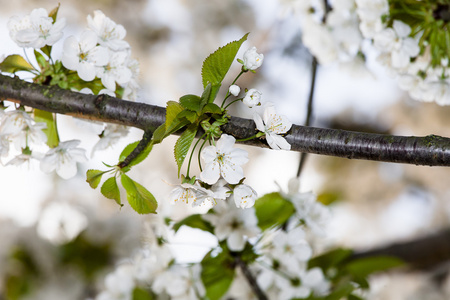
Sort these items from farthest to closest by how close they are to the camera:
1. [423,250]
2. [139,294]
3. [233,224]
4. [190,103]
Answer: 1. [423,250]
2. [139,294]
3. [233,224]
4. [190,103]

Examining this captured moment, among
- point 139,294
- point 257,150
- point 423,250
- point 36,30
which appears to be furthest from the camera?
point 257,150

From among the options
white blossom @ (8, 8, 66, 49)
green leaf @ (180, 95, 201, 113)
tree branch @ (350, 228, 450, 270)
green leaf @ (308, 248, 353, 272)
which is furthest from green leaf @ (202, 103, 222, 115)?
tree branch @ (350, 228, 450, 270)

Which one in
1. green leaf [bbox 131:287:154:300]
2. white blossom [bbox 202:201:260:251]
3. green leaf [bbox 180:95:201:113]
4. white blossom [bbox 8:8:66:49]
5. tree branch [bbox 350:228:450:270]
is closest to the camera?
green leaf [bbox 180:95:201:113]

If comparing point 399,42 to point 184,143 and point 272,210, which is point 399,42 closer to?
point 272,210

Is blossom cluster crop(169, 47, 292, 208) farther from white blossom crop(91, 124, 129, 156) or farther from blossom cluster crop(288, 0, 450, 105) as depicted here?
blossom cluster crop(288, 0, 450, 105)

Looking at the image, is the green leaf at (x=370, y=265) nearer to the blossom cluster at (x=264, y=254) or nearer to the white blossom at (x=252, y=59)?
the blossom cluster at (x=264, y=254)

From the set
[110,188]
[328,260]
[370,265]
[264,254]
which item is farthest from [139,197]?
[370,265]
